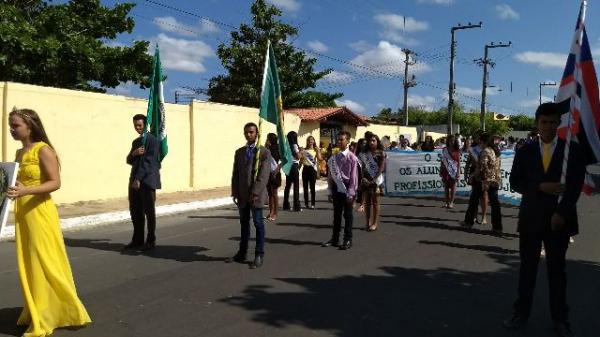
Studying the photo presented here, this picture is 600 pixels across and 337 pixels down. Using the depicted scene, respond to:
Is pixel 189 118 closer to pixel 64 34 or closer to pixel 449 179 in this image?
pixel 64 34

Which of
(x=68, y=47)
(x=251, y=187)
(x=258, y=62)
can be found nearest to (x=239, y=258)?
(x=251, y=187)

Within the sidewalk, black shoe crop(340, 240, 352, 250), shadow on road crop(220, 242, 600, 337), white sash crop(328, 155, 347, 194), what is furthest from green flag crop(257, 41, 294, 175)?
the sidewalk

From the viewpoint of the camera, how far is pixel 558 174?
452 centimetres

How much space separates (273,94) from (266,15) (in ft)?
82.8

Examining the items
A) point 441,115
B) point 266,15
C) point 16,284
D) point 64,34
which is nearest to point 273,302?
point 16,284

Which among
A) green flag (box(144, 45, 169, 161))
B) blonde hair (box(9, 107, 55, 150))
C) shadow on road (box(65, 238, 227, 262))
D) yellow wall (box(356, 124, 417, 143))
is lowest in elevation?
shadow on road (box(65, 238, 227, 262))

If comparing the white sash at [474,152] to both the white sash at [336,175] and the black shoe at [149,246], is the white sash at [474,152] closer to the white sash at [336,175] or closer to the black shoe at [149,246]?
the white sash at [336,175]

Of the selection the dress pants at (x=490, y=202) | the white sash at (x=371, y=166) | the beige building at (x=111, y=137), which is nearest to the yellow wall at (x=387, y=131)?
the beige building at (x=111, y=137)

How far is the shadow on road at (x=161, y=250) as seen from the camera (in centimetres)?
755

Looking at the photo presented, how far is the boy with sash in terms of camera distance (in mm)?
8297

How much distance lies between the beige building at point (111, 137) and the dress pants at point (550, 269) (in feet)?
33.7

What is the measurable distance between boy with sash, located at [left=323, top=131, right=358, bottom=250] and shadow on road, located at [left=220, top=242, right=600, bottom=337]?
1427 mm

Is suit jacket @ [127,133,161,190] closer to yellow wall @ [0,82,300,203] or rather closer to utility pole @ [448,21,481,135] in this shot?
yellow wall @ [0,82,300,203]

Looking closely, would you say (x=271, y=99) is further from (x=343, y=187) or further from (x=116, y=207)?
(x=116, y=207)
